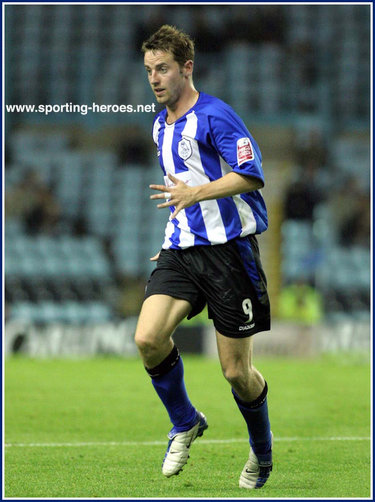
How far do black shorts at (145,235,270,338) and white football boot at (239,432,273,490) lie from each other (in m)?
0.76

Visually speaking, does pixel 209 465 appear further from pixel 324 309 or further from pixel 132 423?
pixel 324 309

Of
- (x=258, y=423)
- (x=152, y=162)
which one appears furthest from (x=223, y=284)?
(x=152, y=162)

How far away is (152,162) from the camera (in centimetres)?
1862

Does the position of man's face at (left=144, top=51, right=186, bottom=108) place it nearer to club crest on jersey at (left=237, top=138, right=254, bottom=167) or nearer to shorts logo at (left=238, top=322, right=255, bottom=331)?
club crest on jersey at (left=237, top=138, right=254, bottom=167)

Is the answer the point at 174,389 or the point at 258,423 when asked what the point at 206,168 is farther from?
the point at 258,423

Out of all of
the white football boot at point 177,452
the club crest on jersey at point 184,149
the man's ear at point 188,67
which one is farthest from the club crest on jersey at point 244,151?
the white football boot at point 177,452

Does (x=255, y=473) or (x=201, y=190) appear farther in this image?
(x=255, y=473)

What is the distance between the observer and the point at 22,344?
1363 centimetres

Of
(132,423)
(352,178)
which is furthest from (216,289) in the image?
(352,178)

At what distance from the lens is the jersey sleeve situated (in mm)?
4750

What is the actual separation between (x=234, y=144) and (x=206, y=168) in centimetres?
24

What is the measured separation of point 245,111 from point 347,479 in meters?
14.0

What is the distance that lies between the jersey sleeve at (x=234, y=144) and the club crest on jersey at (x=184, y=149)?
0.46 ft

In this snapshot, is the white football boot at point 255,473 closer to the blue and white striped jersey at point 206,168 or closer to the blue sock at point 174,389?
the blue sock at point 174,389
